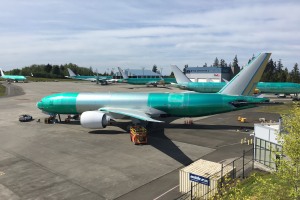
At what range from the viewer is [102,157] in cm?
3009

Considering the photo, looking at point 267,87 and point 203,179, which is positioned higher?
point 267,87

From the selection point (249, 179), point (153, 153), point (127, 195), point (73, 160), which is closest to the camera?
point (127, 195)

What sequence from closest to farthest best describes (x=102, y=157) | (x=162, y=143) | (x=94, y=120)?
(x=102, y=157), (x=162, y=143), (x=94, y=120)

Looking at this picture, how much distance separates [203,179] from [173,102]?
23106 mm

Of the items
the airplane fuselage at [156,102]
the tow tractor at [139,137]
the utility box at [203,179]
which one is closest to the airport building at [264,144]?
the utility box at [203,179]

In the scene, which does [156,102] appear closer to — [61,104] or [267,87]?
[61,104]

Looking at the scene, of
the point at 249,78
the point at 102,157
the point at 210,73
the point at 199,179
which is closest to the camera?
the point at 199,179

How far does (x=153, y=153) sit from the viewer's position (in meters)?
31.5

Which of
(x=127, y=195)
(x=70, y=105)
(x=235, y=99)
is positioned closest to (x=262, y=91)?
(x=235, y=99)

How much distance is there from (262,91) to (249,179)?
255 feet

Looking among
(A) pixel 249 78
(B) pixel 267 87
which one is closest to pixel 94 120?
(A) pixel 249 78

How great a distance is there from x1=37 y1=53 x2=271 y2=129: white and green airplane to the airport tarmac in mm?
2825

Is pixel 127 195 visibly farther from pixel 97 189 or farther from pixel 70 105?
pixel 70 105

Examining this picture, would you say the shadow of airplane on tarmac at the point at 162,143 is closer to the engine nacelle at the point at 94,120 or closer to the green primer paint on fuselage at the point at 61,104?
the engine nacelle at the point at 94,120
